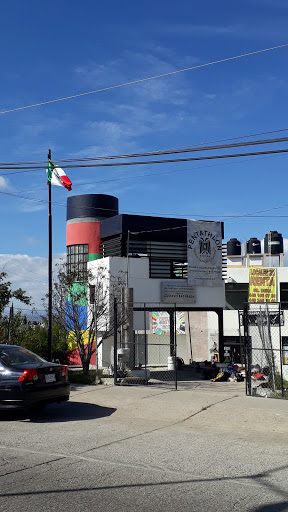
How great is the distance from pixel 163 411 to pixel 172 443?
321cm

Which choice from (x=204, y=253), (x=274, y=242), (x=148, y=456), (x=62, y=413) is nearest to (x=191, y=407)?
(x=62, y=413)

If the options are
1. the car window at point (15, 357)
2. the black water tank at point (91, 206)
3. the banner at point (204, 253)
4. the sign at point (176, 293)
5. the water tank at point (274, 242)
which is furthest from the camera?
the water tank at point (274, 242)

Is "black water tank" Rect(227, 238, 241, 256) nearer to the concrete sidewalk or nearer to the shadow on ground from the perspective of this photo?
the concrete sidewalk

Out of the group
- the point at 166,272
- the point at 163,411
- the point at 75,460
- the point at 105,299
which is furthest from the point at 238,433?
the point at 166,272

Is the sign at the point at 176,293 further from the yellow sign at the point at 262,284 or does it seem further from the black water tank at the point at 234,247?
the black water tank at the point at 234,247

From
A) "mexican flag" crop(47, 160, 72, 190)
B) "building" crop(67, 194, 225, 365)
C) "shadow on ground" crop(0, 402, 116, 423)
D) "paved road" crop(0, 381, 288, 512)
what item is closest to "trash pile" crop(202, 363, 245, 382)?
"building" crop(67, 194, 225, 365)

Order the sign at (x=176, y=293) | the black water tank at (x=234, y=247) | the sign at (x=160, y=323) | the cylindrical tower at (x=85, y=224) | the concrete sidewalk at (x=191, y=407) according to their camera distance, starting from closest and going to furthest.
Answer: the concrete sidewalk at (x=191, y=407) < the sign at (x=176, y=293) < the cylindrical tower at (x=85, y=224) < the sign at (x=160, y=323) < the black water tank at (x=234, y=247)

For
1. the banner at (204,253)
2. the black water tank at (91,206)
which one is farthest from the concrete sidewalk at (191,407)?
the black water tank at (91,206)

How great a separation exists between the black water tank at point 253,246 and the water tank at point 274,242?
102 centimetres

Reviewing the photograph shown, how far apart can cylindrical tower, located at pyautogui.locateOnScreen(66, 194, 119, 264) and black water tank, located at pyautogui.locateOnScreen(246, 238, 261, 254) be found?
1227 inches

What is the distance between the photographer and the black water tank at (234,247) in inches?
2461

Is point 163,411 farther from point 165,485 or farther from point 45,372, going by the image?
point 165,485

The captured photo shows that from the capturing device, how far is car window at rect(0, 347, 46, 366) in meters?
10.9

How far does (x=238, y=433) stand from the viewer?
956 cm
